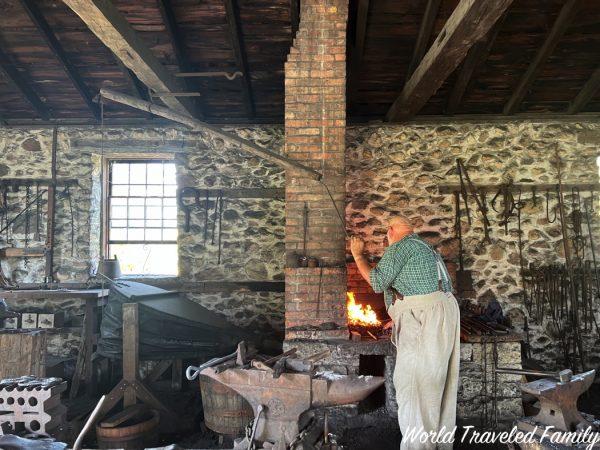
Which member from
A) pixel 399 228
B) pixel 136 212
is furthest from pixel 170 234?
pixel 399 228

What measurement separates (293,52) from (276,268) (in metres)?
3.44

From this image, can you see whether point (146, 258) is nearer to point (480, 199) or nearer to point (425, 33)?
point (425, 33)

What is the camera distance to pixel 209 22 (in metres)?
5.46

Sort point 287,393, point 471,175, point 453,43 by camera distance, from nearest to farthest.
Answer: point 287,393
point 453,43
point 471,175

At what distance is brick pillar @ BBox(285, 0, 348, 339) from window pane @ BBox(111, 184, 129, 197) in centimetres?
381

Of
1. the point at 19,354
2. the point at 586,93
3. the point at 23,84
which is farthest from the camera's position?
the point at 586,93

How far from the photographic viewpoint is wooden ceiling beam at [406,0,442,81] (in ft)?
16.7

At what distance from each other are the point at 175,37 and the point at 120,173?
2.77 metres

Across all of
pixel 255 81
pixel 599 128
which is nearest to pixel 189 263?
pixel 255 81

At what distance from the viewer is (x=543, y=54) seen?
18.8 ft

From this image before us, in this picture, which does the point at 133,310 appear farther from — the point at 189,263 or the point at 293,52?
the point at 293,52

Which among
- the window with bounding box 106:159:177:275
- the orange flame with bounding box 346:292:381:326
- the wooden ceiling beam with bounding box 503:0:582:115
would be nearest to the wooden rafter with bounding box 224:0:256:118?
the window with bounding box 106:159:177:275

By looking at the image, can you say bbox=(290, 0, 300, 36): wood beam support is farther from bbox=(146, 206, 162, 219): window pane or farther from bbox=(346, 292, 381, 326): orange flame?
bbox=(146, 206, 162, 219): window pane

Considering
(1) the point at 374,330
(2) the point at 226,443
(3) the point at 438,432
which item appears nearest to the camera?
(3) the point at 438,432
